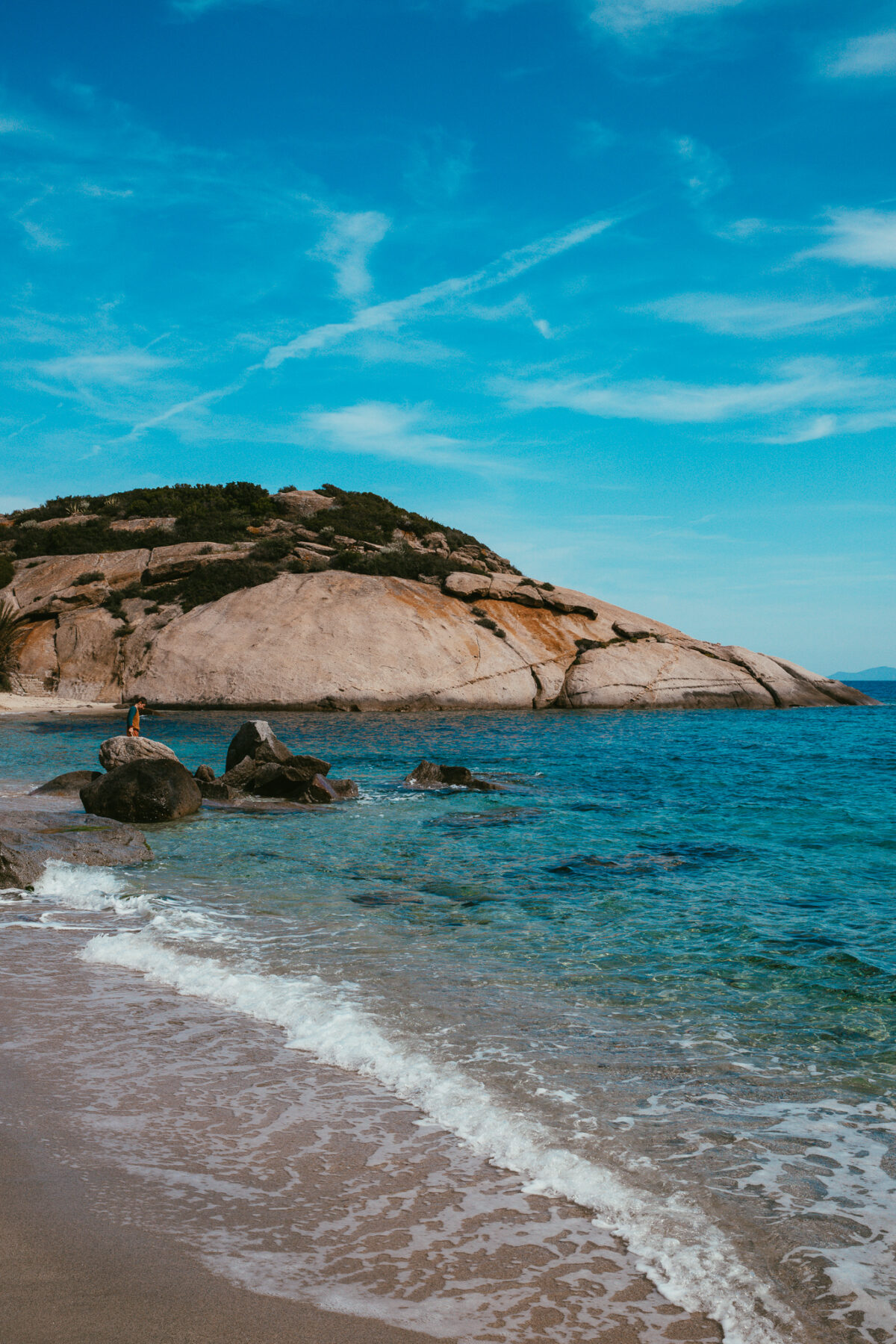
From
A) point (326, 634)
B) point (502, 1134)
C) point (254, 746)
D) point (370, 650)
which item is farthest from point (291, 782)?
point (326, 634)

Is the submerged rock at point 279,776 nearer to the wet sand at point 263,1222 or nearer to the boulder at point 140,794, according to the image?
the boulder at point 140,794

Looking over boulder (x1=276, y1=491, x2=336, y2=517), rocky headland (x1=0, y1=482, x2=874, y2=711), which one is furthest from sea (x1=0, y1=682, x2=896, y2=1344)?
boulder (x1=276, y1=491, x2=336, y2=517)

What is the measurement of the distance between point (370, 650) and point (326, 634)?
237 cm

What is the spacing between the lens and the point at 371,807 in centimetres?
1786

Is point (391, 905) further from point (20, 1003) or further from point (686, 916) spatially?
point (20, 1003)

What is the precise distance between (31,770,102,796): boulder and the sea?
16.4 ft

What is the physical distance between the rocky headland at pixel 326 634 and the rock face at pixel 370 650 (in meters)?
0.09

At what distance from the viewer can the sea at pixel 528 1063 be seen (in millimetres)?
3561

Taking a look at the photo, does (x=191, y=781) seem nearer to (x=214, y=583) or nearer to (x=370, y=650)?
(x=370, y=650)

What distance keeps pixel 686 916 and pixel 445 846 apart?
16.1ft

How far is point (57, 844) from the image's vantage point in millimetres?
12422

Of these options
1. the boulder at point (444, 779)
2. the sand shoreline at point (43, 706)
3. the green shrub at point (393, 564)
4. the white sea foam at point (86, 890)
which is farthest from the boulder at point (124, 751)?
the green shrub at point (393, 564)

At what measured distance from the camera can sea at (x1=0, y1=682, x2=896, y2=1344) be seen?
3.56 m

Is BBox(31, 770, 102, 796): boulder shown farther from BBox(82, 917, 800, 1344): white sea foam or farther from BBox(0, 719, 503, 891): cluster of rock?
BBox(82, 917, 800, 1344): white sea foam
